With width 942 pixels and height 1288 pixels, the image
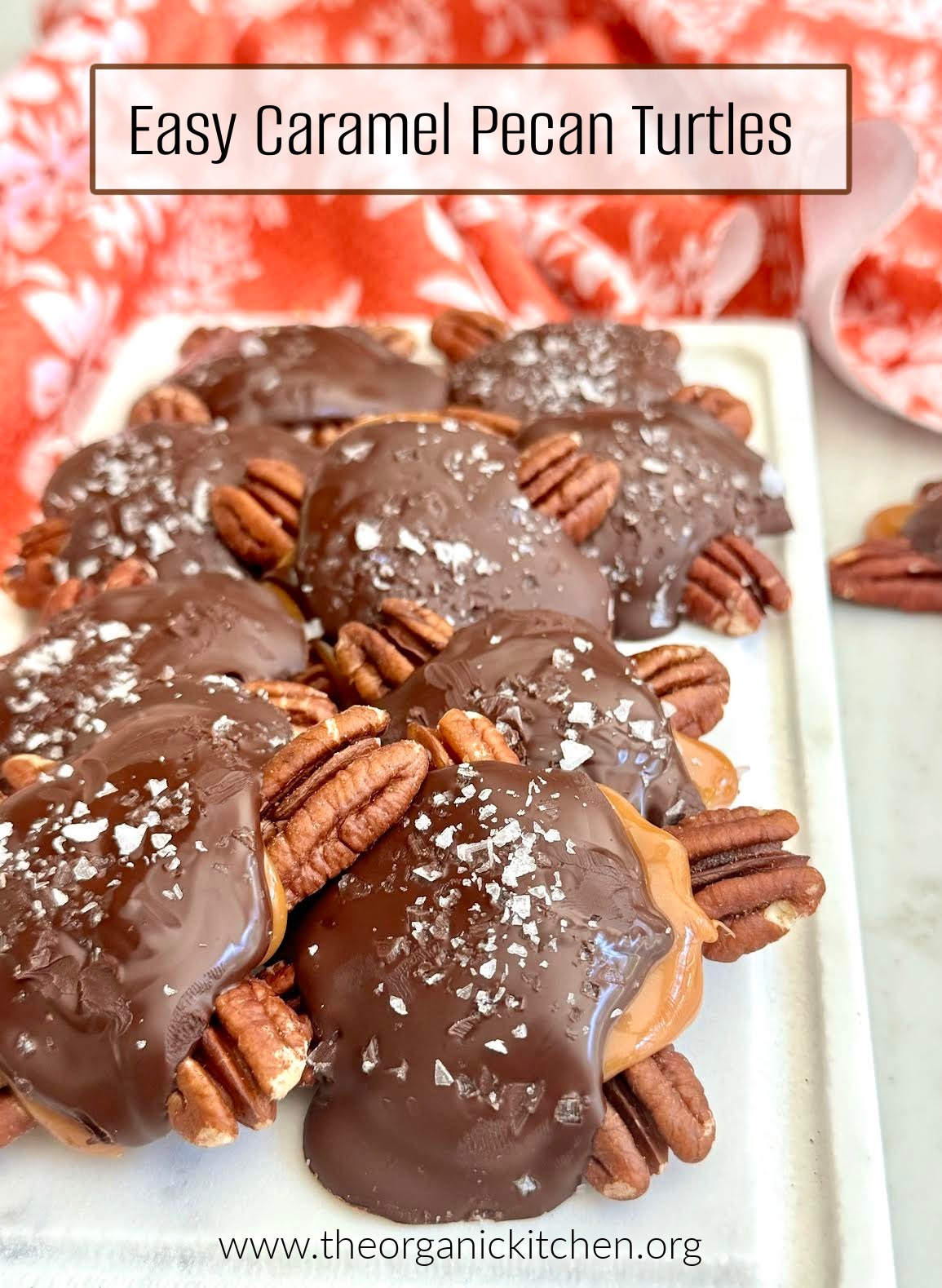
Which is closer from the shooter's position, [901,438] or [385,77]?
[901,438]

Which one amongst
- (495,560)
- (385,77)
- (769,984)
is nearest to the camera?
(769,984)

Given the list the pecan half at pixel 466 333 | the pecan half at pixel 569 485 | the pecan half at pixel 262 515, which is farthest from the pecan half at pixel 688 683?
the pecan half at pixel 466 333

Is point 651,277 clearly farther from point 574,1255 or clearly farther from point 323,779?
point 574,1255

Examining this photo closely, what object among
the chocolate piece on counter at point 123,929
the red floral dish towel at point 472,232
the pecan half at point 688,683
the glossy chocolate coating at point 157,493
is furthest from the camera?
the red floral dish towel at point 472,232

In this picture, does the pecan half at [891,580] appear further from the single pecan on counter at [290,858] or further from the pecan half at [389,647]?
the single pecan on counter at [290,858]

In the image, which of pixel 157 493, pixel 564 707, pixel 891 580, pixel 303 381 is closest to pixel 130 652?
pixel 157 493

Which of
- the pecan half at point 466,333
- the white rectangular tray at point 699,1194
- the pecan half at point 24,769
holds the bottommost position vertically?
the white rectangular tray at point 699,1194

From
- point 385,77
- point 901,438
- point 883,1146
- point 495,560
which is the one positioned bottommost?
point 883,1146

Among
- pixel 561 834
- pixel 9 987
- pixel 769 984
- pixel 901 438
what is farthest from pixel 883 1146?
pixel 901 438

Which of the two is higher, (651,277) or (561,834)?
(651,277)
